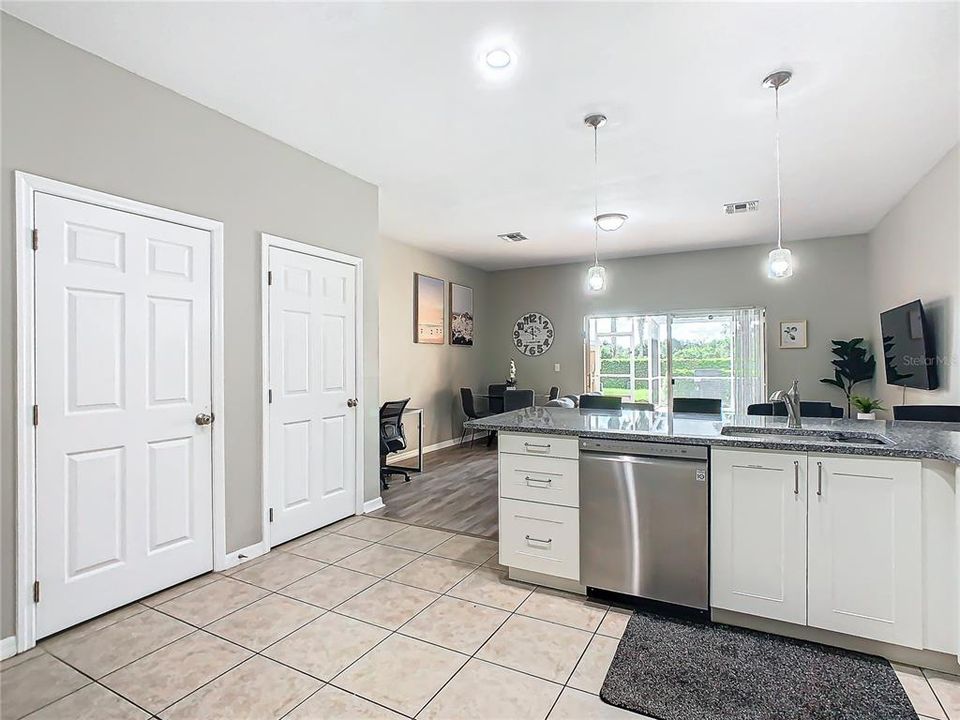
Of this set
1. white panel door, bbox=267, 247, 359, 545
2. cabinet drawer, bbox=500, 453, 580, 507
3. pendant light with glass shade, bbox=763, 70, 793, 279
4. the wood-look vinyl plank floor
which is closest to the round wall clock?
the wood-look vinyl plank floor

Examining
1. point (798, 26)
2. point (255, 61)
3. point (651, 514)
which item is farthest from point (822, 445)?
point (255, 61)

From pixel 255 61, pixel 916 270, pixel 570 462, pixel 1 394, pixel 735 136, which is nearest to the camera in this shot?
pixel 1 394

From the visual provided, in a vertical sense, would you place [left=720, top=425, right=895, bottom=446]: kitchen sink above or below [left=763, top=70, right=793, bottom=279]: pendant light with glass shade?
below

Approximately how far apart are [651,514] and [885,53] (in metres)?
2.54

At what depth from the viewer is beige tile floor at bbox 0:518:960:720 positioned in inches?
72.3

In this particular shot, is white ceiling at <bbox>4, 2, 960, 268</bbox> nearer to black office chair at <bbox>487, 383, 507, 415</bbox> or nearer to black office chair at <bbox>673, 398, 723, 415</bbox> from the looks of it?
black office chair at <bbox>673, 398, 723, 415</bbox>

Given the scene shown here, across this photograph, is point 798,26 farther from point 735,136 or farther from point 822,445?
point 822,445

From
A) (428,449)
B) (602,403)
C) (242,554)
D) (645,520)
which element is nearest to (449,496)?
(602,403)

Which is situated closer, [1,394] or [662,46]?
[1,394]

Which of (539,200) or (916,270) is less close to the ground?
(539,200)

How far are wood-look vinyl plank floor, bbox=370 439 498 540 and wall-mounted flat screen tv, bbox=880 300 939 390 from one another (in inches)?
147

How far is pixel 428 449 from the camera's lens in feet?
23.0

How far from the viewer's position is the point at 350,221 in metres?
4.08

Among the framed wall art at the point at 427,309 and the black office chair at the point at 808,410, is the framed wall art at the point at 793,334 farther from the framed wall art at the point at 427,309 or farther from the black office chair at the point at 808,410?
the framed wall art at the point at 427,309
